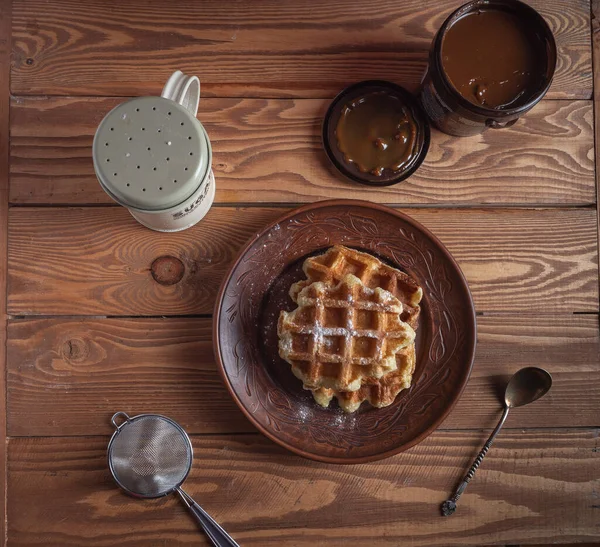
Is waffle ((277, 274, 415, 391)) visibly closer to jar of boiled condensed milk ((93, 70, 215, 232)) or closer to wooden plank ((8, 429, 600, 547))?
wooden plank ((8, 429, 600, 547))

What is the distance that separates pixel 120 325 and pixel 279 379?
41 centimetres

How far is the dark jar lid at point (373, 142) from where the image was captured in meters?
1.29

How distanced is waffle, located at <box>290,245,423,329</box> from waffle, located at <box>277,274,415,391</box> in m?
0.03

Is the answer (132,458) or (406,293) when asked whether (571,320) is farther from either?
(132,458)

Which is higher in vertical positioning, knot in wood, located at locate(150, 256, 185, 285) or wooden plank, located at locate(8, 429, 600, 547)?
knot in wood, located at locate(150, 256, 185, 285)

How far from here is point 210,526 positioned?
1.30m

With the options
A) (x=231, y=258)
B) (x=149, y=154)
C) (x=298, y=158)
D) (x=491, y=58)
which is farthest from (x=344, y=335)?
(x=491, y=58)

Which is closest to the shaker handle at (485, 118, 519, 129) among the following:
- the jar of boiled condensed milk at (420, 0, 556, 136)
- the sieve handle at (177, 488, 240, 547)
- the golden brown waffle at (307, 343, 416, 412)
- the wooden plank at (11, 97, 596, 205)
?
the jar of boiled condensed milk at (420, 0, 556, 136)

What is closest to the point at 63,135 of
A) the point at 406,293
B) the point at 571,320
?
the point at 406,293

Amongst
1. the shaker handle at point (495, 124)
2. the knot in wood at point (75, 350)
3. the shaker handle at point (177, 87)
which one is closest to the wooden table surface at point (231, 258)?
the knot in wood at point (75, 350)

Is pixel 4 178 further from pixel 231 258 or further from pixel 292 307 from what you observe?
pixel 292 307

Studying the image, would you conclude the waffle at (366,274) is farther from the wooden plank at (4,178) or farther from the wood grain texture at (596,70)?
the wooden plank at (4,178)

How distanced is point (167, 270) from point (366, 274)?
49 cm

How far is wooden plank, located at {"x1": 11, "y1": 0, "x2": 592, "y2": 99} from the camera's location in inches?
52.9
